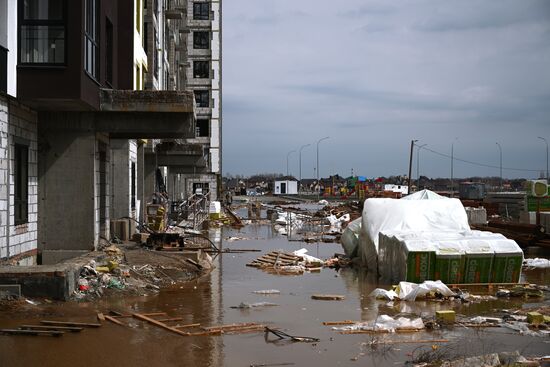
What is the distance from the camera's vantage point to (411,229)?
69.3 feet

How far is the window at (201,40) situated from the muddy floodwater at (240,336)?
5662 centimetres

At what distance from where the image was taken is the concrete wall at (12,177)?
15.2 m

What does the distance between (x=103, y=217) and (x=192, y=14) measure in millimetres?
53679

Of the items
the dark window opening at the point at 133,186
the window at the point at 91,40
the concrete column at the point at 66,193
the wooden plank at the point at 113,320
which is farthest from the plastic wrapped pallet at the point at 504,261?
the dark window opening at the point at 133,186

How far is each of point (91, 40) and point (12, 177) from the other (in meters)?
4.50

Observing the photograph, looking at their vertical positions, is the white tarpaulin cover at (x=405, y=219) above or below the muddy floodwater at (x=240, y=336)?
above

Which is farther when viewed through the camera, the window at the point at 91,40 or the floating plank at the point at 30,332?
the window at the point at 91,40

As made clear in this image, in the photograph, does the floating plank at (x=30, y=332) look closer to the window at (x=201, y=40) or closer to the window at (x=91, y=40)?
the window at (x=91, y=40)

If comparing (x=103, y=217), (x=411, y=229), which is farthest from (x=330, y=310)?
(x=103, y=217)

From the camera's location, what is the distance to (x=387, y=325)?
12.2 m

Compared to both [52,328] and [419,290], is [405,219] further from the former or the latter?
[52,328]

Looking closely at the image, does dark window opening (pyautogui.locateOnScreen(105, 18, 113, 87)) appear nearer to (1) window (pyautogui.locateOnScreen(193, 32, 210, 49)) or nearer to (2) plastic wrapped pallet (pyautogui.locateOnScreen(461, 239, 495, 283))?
(2) plastic wrapped pallet (pyautogui.locateOnScreen(461, 239, 495, 283))

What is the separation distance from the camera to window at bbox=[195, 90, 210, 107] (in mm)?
70188

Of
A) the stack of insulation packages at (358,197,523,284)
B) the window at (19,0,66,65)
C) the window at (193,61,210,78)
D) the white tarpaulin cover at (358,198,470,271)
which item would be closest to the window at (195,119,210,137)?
the window at (193,61,210,78)
